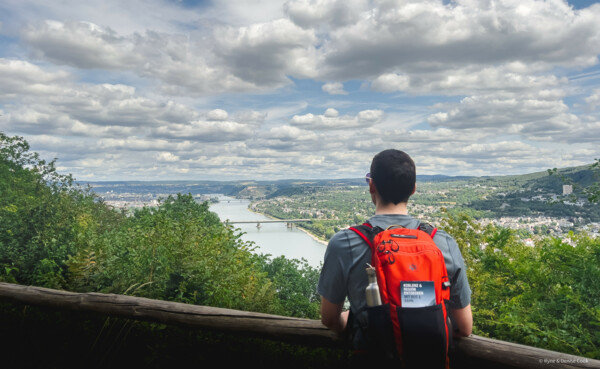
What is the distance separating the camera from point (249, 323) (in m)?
2.28

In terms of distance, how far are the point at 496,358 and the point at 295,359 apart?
1.20 meters

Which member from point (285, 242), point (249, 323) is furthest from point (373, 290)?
point (285, 242)

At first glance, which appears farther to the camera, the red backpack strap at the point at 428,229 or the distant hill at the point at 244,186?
the distant hill at the point at 244,186

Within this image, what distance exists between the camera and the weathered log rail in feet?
5.87

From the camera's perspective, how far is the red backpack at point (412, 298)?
153 centimetres

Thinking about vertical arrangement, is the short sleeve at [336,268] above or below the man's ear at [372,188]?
below

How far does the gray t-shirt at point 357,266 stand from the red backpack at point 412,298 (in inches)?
2.8

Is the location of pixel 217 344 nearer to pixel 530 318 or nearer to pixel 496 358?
pixel 496 358

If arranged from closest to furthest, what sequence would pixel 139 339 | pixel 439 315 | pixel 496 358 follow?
pixel 439 315
pixel 496 358
pixel 139 339

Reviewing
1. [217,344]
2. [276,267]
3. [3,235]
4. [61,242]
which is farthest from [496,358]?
[276,267]

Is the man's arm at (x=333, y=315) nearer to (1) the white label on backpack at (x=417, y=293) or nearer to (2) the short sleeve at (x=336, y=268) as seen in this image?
(2) the short sleeve at (x=336, y=268)

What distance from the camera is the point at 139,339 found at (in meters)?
2.96

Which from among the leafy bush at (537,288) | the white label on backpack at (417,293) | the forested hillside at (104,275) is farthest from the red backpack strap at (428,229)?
the leafy bush at (537,288)

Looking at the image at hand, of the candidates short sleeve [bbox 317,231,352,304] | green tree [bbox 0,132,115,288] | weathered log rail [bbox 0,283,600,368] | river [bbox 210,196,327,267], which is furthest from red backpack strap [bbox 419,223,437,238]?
river [bbox 210,196,327,267]
